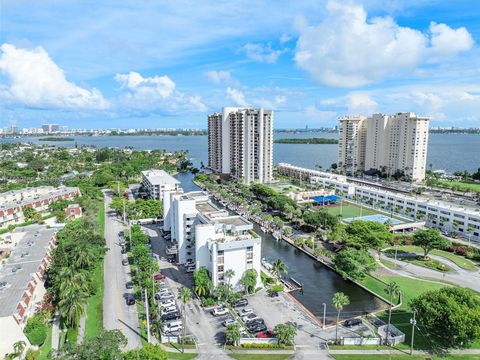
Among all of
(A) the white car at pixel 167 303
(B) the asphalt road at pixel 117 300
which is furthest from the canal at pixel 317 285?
(B) the asphalt road at pixel 117 300

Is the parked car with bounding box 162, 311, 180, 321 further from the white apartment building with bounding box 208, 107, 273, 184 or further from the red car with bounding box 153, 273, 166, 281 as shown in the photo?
the white apartment building with bounding box 208, 107, 273, 184

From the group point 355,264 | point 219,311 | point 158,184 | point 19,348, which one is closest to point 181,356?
point 219,311

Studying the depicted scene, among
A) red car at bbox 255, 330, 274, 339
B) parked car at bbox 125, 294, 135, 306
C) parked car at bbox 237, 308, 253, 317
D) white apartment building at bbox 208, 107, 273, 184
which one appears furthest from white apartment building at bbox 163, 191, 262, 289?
white apartment building at bbox 208, 107, 273, 184

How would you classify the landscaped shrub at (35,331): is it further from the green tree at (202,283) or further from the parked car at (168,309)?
the green tree at (202,283)

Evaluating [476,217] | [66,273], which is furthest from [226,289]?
[476,217]

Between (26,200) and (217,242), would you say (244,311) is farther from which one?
(26,200)

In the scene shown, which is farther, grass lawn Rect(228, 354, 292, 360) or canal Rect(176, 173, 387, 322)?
canal Rect(176, 173, 387, 322)

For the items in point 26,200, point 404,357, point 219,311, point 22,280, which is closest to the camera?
point 404,357
